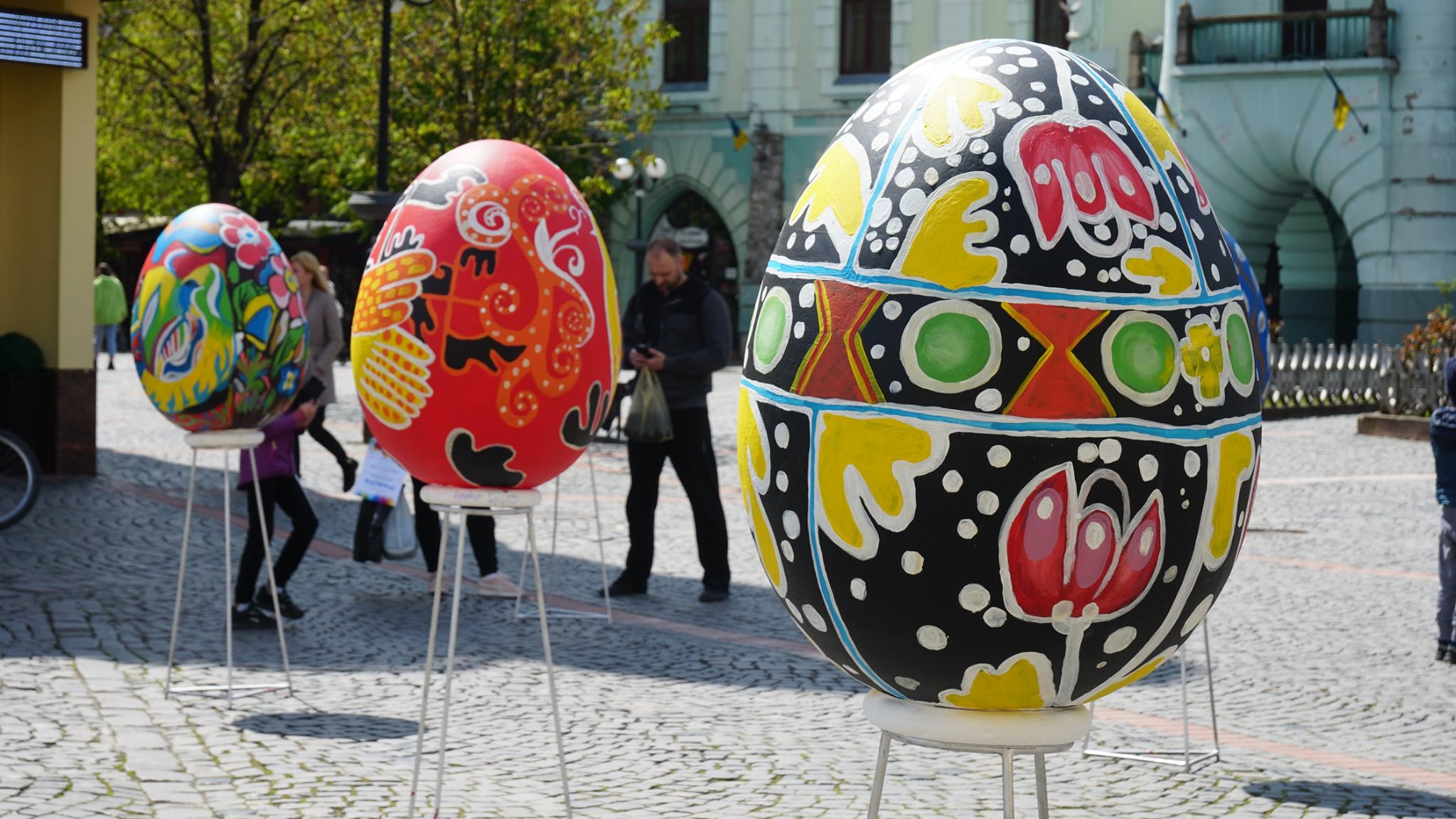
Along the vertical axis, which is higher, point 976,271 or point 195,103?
point 195,103

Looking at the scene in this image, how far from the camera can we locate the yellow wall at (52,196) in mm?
14406

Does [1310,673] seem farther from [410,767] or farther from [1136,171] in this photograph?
[1136,171]

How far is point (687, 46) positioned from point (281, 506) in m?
31.6

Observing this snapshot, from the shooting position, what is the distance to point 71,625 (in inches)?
329

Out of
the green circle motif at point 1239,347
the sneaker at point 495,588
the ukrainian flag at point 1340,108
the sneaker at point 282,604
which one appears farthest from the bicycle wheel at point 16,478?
the ukrainian flag at point 1340,108

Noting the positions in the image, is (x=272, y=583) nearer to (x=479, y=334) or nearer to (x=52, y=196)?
(x=479, y=334)

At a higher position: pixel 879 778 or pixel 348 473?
pixel 879 778

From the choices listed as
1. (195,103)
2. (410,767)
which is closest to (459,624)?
(410,767)

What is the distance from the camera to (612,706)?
7.04 m

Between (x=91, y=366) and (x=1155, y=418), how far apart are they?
1312 cm

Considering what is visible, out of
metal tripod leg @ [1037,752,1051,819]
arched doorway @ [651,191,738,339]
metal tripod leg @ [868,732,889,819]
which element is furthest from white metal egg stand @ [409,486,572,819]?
arched doorway @ [651,191,738,339]

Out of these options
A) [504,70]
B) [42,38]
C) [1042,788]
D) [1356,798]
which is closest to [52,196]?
[42,38]

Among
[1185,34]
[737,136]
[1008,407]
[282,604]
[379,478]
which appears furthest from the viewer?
[737,136]

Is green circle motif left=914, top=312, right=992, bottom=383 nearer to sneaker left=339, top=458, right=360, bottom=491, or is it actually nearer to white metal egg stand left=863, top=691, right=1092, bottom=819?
white metal egg stand left=863, top=691, right=1092, bottom=819
